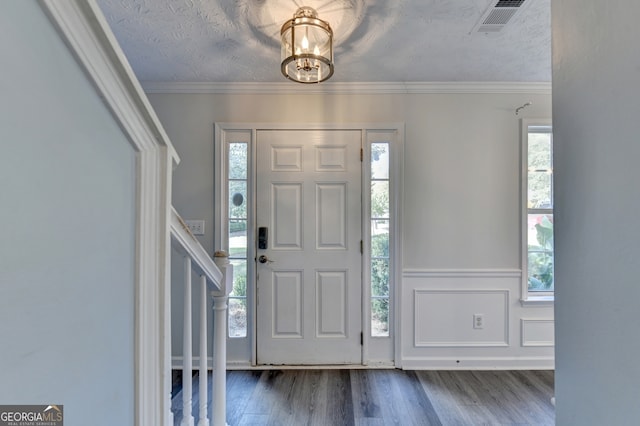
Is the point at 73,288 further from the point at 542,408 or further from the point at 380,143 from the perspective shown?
the point at 542,408

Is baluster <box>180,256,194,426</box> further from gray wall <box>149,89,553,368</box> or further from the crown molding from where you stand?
the crown molding

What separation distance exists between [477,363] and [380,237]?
50.5 inches

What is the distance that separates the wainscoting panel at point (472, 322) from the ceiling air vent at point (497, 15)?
1.70 metres

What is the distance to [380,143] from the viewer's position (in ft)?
7.73

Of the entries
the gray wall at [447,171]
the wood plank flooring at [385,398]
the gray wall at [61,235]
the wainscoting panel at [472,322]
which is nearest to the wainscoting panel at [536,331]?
the wainscoting panel at [472,322]

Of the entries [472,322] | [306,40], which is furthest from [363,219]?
[306,40]

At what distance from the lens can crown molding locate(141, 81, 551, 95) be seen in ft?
7.56

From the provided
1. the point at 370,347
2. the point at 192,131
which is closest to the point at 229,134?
the point at 192,131

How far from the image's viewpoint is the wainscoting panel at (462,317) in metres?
2.31

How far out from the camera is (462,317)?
7.60 feet

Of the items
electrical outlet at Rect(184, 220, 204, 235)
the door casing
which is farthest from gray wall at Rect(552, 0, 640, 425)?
electrical outlet at Rect(184, 220, 204, 235)

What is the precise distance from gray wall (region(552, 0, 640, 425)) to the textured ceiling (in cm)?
104

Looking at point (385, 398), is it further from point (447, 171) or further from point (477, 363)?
point (447, 171)

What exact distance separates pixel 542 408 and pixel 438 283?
3.22 feet
